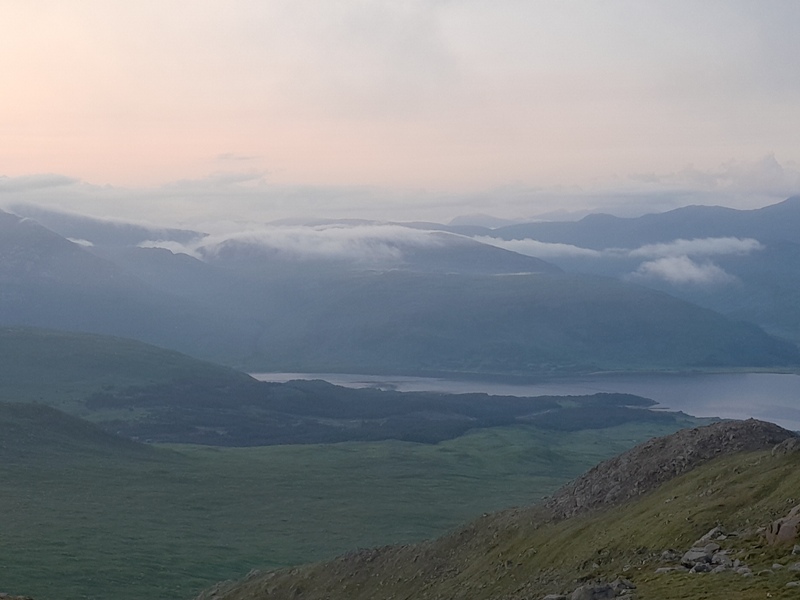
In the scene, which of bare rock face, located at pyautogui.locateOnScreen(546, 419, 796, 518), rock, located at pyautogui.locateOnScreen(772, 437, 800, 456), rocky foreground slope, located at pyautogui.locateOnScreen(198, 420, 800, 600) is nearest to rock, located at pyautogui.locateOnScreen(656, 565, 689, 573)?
rocky foreground slope, located at pyautogui.locateOnScreen(198, 420, 800, 600)

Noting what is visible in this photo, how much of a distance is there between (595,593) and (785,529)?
8362mm

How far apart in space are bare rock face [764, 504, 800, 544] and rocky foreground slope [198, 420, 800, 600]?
7 centimetres

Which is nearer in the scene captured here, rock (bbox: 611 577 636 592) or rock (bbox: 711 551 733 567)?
rock (bbox: 611 577 636 592)

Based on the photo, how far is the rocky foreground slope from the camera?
40.9 meters

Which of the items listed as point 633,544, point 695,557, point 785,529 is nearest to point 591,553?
point 633,544

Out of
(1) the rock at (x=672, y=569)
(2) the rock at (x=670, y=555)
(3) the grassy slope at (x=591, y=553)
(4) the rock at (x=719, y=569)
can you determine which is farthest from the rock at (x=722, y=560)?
(2) the rock at (x=670, y=555)

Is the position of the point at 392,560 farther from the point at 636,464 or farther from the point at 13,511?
the point at 13,511

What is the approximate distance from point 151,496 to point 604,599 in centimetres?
14361

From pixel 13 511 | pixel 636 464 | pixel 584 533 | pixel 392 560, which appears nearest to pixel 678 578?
pixel 584 533

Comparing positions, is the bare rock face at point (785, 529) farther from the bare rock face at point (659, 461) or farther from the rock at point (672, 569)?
the bare rock face at point (659, 461)

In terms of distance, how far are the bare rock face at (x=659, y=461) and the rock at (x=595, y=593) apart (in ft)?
80.5

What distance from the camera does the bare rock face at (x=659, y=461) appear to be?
64938 millimetres

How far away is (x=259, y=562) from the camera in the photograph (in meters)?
134

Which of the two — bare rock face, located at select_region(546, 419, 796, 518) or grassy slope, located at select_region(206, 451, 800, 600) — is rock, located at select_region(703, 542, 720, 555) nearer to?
grassy slope, located at select_region(206, 451, 800, 600)
